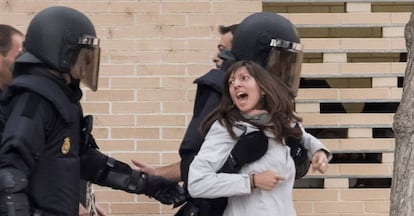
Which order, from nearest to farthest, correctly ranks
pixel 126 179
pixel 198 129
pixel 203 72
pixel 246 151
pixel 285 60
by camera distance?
pixel 246 151
pixel 198 129
pixel 285 60
pixel 126 179
pixel 203 72

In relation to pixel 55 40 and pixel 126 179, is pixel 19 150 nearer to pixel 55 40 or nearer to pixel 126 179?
pixel 55 40

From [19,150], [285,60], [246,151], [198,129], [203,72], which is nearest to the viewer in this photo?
[19,150]

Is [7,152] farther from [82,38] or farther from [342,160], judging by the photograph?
[342,160]

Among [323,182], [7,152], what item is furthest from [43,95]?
[323,182]

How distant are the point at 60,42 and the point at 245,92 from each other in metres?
0.81

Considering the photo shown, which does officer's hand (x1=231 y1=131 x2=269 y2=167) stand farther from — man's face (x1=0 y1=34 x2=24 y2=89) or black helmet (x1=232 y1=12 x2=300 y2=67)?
man's face (x1=0 y1=34 x2=24 y2=89)

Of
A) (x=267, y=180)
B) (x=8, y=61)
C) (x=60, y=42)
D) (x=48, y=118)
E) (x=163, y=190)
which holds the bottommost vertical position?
(x=163, y=190)

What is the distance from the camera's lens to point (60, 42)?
3783mm

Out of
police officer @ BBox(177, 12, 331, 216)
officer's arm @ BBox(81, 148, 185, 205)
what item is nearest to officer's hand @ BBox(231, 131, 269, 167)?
police officer @ BBox(177, 12, 331, 216)

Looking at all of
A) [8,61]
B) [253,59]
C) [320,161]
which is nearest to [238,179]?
[320,161]

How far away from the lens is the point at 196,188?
11.7 ft

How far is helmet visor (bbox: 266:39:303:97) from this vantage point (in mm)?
3844

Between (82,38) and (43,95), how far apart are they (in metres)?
0.35

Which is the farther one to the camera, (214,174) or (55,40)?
(55,40)
